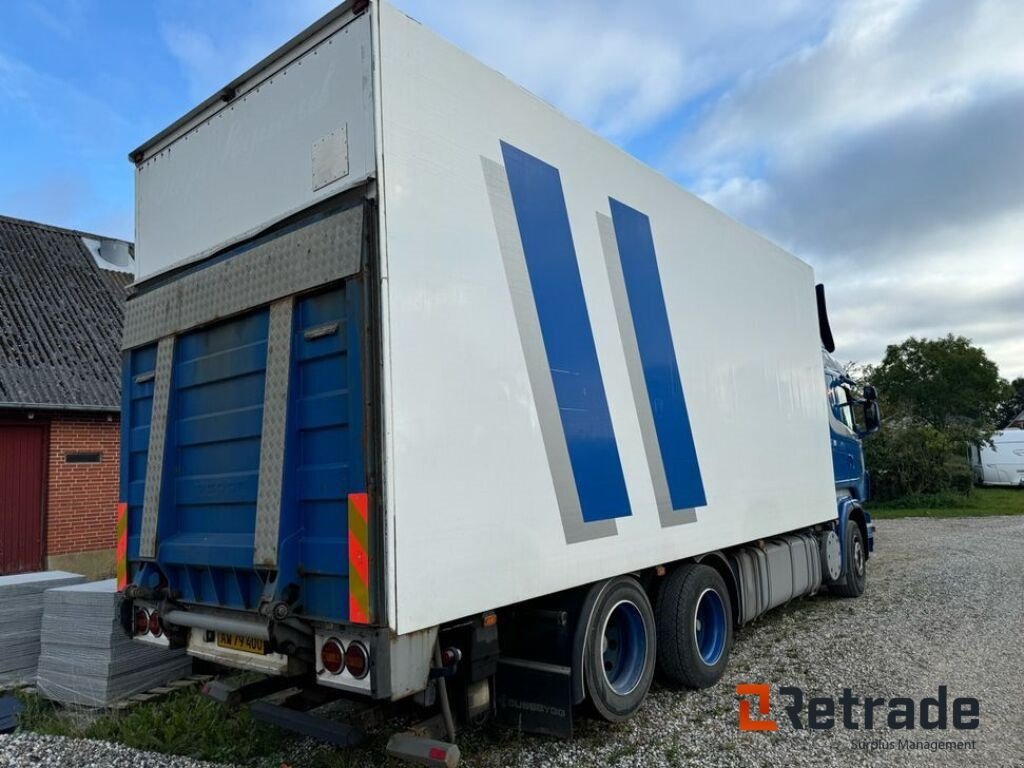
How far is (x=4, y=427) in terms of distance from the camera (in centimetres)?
1027

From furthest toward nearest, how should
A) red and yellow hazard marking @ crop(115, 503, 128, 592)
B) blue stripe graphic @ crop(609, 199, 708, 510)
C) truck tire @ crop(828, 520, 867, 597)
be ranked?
truck tire @ crop(828, 520, 867, 597), blue stripe graphic @ crop(609, 199, 708, 510), red and yellow hazard marking @ crop(115, 503, 128, 592)

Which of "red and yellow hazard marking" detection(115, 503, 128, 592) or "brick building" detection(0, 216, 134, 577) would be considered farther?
"brick building" detection(0, 216, 134, 577)

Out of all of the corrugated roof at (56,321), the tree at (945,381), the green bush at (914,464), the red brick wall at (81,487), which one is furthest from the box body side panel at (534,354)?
the tree at (945,381)

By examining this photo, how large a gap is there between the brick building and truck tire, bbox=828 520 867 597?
426 inches

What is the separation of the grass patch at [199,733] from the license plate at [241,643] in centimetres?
77

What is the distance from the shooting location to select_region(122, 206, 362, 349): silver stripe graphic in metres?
3.22

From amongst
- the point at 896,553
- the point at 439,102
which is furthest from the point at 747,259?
the point at 896,553

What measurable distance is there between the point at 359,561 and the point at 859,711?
3.85 metres

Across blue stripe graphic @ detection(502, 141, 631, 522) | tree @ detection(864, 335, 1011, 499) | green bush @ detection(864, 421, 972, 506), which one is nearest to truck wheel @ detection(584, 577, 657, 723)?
blue stripe graphic @ detection(502, 141, 631, 522)

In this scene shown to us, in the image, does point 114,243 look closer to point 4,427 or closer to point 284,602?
point 4,427

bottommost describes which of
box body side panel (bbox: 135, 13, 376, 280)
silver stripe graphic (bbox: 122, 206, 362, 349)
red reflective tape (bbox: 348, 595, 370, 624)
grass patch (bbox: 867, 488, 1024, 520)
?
grass patch (bbox: 867, 488, 1024, 520)

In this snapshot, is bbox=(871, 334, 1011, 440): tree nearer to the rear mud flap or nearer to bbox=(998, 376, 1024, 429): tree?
bbox=(998, 376, 1024, 429): tree

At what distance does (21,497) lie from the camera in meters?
10.5

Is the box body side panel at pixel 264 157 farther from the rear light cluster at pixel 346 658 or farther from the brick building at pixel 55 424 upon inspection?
the brick building at pixel 55 424
